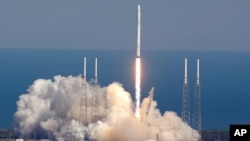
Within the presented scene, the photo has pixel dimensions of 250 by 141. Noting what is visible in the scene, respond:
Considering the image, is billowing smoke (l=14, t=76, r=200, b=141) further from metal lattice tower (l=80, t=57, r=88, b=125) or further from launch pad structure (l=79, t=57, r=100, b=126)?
metal lattice tower (l=80, t=57, r=88, b=125)

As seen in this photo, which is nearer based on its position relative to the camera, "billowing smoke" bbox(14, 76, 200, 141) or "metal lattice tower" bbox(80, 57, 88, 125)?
"billowing smoke" bbox(14, 76, 200, 141)

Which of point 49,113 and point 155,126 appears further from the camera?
point 49,113

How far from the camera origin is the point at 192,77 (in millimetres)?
151500

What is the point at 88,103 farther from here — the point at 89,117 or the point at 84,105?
the point at 89,117

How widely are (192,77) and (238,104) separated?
2841 centimetres

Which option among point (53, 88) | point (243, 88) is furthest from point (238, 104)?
point (53, 88)

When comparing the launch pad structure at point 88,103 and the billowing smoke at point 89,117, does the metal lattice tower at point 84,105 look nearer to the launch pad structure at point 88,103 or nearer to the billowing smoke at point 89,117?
the launch pad structure at point 88,103

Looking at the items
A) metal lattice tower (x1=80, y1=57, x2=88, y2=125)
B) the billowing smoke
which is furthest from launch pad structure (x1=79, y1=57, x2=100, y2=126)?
the billowing smoke

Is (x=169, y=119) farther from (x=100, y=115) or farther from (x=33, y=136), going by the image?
(x=33, y=136)

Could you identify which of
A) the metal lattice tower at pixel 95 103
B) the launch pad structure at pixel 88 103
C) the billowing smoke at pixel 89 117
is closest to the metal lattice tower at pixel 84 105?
the launch pad structure at pixel 88 103

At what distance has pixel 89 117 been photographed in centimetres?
6369

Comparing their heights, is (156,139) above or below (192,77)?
below

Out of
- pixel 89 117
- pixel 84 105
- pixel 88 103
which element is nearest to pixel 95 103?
pixel 88 103

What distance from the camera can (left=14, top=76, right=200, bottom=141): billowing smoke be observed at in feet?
189
